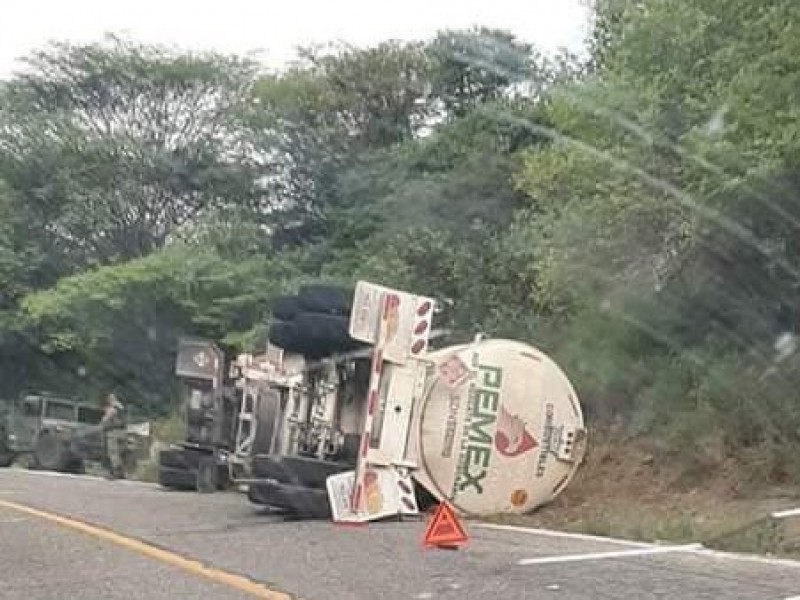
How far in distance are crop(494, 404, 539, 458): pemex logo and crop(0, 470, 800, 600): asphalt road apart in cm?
95

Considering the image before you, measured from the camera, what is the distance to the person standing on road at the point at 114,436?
26.2m

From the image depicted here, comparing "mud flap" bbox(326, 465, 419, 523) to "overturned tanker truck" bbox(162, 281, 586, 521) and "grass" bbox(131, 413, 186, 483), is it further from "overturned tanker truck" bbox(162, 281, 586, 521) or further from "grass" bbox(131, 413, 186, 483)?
"grass" bbox(131, 413, 186, 483)

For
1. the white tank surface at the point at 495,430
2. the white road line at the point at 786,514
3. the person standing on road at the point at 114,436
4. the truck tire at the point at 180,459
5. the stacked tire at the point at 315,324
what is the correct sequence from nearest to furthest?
the white road line at the point at 786,514, the white tank surface at the point at 495,430, the stacked tire at the point at 315,324, the truck tire at the point at 180,459, the person standing on road at the point at 114,436

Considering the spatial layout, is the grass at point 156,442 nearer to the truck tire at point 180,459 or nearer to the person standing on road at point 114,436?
the person standing on road at point 114,436

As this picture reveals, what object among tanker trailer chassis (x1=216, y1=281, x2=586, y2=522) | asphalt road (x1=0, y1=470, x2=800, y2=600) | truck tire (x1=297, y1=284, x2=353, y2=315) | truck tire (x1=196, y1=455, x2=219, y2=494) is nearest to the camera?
asphalt road (x1=0, y1=470, x2=800, y2=600)

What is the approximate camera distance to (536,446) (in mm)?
13805

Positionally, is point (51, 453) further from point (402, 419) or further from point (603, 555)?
point (603, 555)

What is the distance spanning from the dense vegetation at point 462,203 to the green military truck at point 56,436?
3.18 meters

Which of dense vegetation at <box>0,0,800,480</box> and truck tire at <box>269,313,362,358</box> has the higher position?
dense vegetation at <box>0,0,800,480</box>

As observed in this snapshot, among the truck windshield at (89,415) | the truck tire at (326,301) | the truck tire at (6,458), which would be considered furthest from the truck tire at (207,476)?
the truck tire at (6,458)

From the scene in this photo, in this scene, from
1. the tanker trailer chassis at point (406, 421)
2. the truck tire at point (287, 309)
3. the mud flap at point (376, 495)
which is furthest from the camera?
the truck tire at point (287, 309)

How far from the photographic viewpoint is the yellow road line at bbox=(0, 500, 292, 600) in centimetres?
866

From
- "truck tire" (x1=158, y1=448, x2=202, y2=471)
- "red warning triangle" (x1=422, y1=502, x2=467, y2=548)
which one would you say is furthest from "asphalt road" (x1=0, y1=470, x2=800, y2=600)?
"truck tire" (x1=158, y1=448, x2=202, y2=471)

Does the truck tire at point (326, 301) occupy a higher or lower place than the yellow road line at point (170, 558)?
higher
